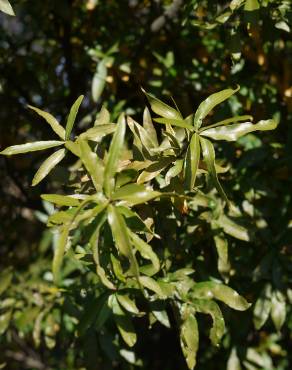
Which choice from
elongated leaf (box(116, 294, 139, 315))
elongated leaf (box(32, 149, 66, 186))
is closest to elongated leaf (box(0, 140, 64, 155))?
elongated leaf (box(32, 149, 66, 186))

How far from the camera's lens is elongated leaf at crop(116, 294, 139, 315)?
132 cm

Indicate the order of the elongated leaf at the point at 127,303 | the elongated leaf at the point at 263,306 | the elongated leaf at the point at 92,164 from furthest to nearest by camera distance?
1. the elongated leaf at the point at 263,306
2. the elongated leaf at the point at 127,303
3. the elongated leaf at the point at 92,164

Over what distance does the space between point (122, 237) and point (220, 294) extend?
1.98 ft

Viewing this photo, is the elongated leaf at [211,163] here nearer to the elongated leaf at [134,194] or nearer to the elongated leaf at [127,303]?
the elongated leaf at [134,194]

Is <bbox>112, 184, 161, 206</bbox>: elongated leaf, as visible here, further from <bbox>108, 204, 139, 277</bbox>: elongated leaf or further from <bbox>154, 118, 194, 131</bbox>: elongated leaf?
<bbox>154, 118, 194, 131</bbox>: elongated leaf

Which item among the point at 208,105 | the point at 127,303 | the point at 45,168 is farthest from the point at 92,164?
the point at 127,303

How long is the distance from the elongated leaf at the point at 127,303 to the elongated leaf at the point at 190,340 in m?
0.15

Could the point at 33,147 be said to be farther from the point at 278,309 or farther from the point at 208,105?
the point at 278,309

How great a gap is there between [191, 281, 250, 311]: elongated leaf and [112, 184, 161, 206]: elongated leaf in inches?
21.1

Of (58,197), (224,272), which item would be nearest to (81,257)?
(58,197)

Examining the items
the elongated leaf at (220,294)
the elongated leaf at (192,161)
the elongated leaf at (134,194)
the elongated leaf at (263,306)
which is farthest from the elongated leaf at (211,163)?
the elongated leaf at (263,306)

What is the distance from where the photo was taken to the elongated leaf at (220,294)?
141cm

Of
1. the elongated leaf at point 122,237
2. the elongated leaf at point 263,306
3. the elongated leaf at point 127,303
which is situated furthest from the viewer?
the elongated leaf at point 263,306

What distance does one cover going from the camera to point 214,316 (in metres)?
1.38
